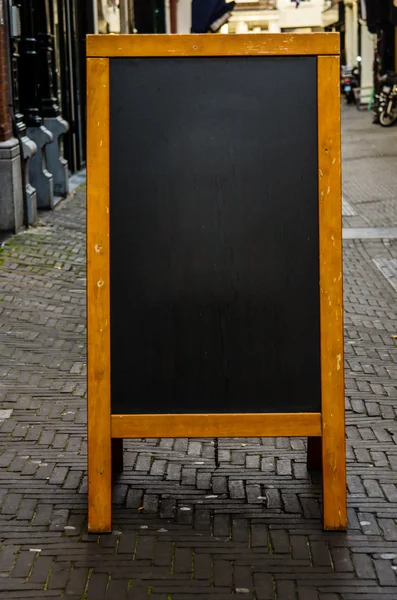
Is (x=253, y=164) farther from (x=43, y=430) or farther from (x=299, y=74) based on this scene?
(x=43, y=430)

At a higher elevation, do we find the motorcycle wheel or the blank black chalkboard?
the blank black chalkboard

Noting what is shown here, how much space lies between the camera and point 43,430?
16.4 ft

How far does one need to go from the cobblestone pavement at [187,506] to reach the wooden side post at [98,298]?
17 cm

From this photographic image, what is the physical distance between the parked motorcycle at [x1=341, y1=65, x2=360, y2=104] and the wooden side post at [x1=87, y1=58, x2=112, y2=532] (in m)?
37.6

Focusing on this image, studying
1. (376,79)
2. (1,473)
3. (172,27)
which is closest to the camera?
(1,473)

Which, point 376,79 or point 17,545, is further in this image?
point 376,79

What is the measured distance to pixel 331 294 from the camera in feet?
12.3

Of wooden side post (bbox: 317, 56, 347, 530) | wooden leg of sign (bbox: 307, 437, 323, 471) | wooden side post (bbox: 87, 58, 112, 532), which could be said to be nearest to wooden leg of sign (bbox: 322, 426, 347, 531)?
wooden side post (bbox: 317, 56, 347, 530)

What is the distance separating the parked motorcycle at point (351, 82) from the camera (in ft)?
135

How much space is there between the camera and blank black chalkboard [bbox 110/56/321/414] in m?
3.67

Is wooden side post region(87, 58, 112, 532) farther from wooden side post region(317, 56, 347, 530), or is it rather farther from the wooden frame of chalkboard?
wooden side post region(317, 56, 347, 530)

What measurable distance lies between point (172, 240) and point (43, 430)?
1.61m

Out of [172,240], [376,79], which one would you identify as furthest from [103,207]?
[376,79]

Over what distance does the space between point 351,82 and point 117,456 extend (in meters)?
38.3
